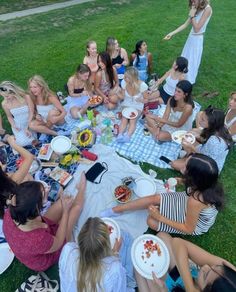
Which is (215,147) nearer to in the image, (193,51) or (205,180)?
(205,180)

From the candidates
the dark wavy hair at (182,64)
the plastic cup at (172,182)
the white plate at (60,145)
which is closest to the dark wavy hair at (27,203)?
the white plate at (60,145)

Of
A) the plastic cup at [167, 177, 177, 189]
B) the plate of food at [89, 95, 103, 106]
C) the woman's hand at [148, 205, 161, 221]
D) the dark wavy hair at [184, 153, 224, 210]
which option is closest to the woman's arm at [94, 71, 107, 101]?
the plate of food at [89, 95, 103, 106]

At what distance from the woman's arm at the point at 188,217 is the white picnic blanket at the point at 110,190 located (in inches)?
19.5

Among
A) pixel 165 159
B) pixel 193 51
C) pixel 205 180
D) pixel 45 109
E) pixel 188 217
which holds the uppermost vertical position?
pixel 193 51

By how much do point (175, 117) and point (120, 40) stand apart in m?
5.04

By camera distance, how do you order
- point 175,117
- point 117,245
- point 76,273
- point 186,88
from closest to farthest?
point 76,273
point 117,245
point 186,88
point 175,117

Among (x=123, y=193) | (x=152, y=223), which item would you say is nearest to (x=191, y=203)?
(x=152, y=223)

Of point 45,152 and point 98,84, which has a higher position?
point 98,84

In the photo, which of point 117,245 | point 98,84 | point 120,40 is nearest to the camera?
point 117,245

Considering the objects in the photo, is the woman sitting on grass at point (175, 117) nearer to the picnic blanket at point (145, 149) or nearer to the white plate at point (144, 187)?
the picnic blanket at point (145, 149)

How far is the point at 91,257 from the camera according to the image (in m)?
2.62

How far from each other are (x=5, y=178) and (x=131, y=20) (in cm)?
909

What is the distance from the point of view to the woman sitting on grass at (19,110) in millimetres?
5109

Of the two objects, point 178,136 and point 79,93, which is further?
point 79,93
